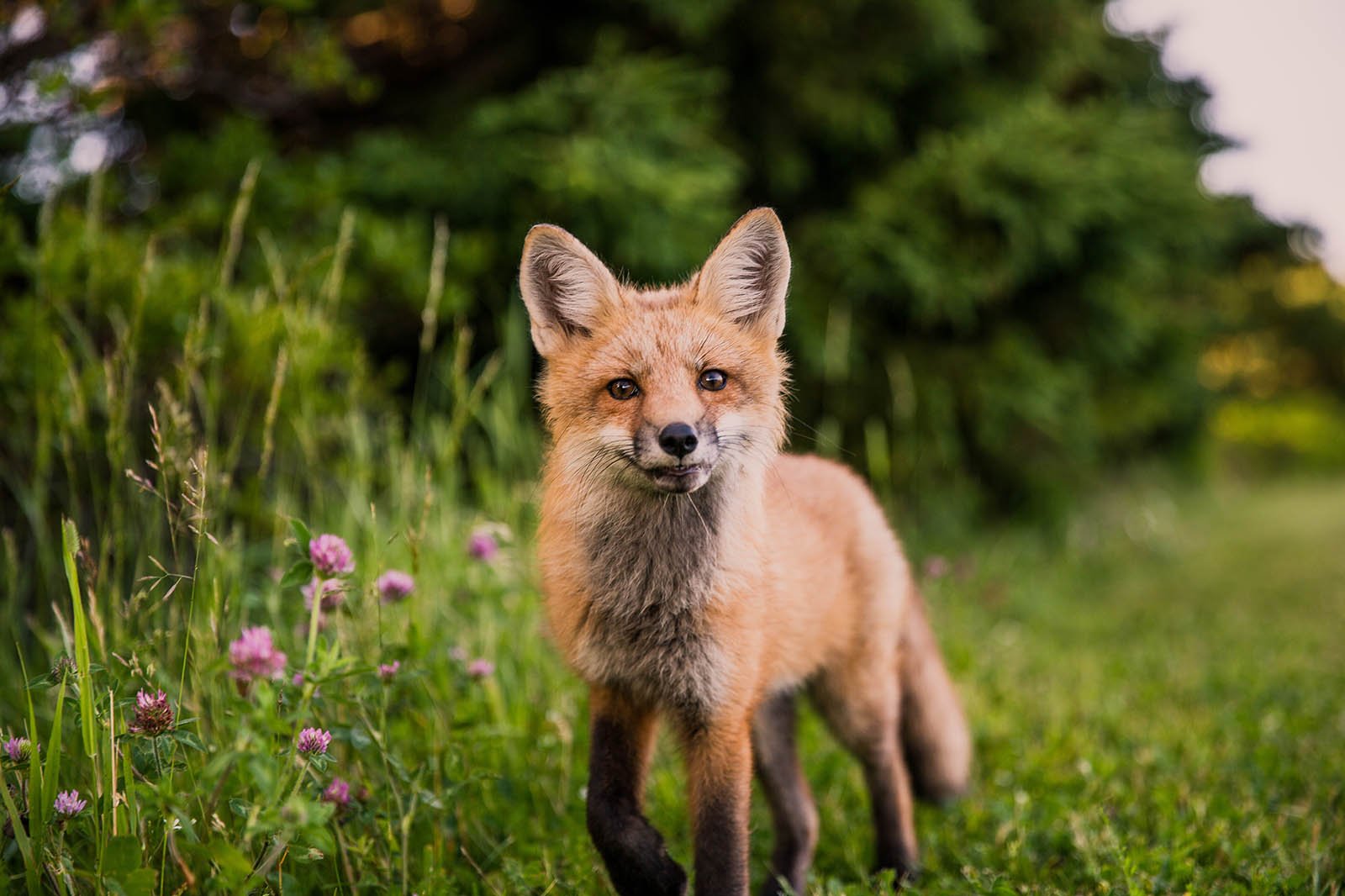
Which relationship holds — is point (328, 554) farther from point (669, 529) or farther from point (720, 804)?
point (720, 804)

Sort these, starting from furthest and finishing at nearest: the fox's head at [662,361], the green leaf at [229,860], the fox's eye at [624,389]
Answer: the fox's eye at [624,389] → the fox's head at [662,361] → the green leaf at [229,860]

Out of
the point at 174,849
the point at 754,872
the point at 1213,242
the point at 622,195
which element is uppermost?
the point at 1213,242

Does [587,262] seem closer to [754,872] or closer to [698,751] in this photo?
[698,751]

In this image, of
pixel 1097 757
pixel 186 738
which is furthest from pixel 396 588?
pixel 1097 757

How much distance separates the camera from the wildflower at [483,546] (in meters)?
2.97

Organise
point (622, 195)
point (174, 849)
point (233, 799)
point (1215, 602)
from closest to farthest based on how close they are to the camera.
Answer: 1. point (174, 849)
2. point (233, 799)
3. point (622, 195)
4. point (1215, 602)

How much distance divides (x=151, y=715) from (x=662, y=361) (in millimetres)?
1263

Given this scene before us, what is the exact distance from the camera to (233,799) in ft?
6.10

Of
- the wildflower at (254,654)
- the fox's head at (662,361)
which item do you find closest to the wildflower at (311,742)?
the wildflower at (254,654)

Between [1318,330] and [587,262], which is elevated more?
[1318,330]

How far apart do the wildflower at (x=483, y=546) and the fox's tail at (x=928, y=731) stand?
1402mm

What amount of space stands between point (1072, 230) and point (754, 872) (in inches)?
197

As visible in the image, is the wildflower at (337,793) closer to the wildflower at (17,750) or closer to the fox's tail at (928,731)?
the wildflower at (17,750)

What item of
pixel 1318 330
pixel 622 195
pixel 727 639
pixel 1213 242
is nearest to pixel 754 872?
pixel 727 639
